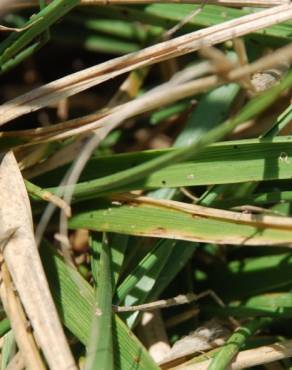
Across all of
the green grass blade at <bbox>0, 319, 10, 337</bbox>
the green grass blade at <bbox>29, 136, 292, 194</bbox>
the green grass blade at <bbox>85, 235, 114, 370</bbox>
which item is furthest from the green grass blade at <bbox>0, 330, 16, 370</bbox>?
the green grass blade at <bbox>29, 136, 292, 194</bbox>

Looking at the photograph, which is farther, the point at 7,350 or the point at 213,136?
the point at 7,350

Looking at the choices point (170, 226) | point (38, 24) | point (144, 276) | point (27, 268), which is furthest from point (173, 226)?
point (38, 24)

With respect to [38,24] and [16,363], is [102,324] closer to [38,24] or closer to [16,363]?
[16,363]

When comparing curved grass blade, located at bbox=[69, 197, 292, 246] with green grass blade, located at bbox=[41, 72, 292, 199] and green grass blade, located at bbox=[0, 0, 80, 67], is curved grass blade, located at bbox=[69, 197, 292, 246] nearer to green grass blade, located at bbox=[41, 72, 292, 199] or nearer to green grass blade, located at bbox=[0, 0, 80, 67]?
green grass blade, located at bbox=[41, 72, 292, 199]

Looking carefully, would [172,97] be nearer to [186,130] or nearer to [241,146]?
[241,146]

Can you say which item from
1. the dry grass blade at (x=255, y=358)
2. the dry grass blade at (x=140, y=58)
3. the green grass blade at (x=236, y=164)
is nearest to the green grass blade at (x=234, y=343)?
the dry grass blade at (x=255, y=358)

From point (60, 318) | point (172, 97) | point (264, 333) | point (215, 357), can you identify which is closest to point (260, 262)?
point (264, 333)

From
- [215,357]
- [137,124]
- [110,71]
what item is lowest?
[215,357]
